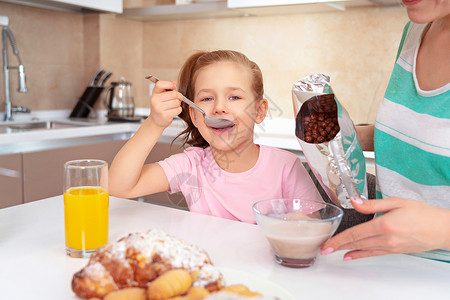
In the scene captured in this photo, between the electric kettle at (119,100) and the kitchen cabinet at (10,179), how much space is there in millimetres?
846

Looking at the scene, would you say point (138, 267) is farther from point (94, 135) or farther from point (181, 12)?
point (181, 12)

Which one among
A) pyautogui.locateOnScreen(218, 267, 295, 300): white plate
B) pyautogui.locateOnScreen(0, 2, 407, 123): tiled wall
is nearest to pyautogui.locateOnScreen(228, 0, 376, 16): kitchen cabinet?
pyautogui.locateOnScreen(0, 2, 407, 123): tiled wall

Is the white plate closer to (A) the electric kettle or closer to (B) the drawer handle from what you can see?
(B) the drawer handle

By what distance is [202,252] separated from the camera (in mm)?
587

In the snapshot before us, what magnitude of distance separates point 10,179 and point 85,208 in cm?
154

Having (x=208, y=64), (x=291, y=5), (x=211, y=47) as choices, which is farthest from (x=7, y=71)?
(x=208, y=64)

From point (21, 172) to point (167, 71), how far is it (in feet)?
4.54

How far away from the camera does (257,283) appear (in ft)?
1.86

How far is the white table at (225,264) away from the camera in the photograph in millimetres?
623

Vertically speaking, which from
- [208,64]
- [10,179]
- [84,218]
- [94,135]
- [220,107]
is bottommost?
[10,179]

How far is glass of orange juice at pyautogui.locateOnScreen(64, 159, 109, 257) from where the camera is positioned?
29.0 inches

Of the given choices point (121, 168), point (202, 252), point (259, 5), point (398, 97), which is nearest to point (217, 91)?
point (121, 168)

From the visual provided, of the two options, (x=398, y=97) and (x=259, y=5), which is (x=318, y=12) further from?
(x=398, y=97)

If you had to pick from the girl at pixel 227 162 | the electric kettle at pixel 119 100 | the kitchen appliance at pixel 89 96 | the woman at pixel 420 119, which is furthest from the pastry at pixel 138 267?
the kitchen appliance at pixel 89 96
